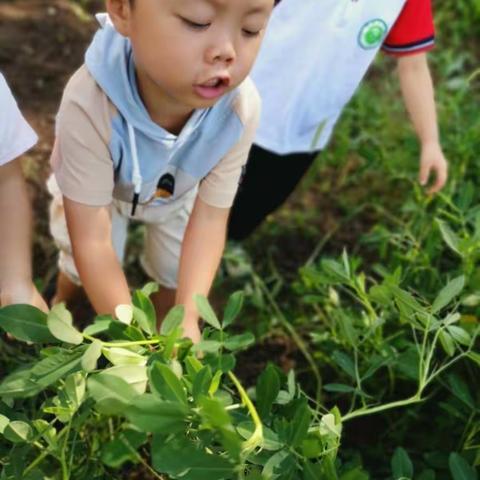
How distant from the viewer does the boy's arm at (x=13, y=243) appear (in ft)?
4.68

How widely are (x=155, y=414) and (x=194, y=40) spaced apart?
525 mm

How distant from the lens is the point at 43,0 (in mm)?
2844

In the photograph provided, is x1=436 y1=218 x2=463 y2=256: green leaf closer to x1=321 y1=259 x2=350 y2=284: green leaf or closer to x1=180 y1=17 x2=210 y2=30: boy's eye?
x1=321 y1=259 x2=350 y2=284: green leaf

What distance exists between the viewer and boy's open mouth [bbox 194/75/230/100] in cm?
128

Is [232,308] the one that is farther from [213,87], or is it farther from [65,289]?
[65,289]

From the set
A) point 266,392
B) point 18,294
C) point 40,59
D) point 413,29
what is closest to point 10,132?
point 18,294

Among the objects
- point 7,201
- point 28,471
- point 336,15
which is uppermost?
point 336,15

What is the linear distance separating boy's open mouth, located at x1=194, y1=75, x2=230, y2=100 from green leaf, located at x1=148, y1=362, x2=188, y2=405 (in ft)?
1.49

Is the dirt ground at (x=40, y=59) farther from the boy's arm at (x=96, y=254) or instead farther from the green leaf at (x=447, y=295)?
the green leaf at (x=447, y=295)

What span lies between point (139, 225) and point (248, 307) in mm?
354

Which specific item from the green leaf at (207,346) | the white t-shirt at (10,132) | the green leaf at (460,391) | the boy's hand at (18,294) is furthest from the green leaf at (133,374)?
the green leaf at (460,391)

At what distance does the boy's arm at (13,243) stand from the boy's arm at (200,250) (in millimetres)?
252

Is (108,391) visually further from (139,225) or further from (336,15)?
(139,225)

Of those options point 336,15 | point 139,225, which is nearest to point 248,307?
point 139,225
